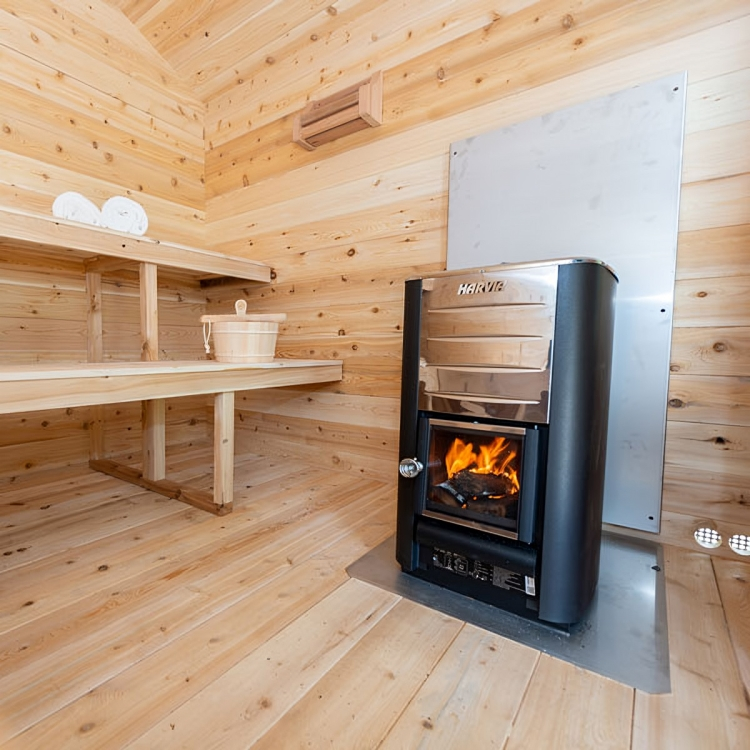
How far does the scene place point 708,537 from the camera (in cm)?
128

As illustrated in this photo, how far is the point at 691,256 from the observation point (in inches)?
50.0

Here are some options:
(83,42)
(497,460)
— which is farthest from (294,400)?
(83,42)

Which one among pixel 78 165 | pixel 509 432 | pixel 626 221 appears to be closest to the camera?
pixel 509 432

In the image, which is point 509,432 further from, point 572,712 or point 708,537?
point 708,537

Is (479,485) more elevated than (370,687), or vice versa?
(479,485)

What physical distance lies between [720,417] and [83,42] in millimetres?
3100

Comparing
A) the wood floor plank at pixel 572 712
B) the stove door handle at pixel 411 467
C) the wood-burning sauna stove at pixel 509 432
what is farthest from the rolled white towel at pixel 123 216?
the wood floor plank at pixel 572 712

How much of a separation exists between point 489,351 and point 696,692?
2.42 ft

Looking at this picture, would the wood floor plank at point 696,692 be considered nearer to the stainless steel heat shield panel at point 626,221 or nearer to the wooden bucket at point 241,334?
the stainless steel heat shield panel at point 626,221

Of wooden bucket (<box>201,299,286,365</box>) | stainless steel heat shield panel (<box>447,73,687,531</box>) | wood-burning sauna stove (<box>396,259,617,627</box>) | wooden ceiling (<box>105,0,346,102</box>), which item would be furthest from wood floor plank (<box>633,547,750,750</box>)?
wooden ceiling (<box>105,0,346,102</box>)

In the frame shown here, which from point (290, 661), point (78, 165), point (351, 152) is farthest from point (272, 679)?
point (78, 165)

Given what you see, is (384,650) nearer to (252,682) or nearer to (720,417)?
(252,682)

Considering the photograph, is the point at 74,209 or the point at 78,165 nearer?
the point at 74,209

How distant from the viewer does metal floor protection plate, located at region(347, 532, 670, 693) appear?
0.85 m
